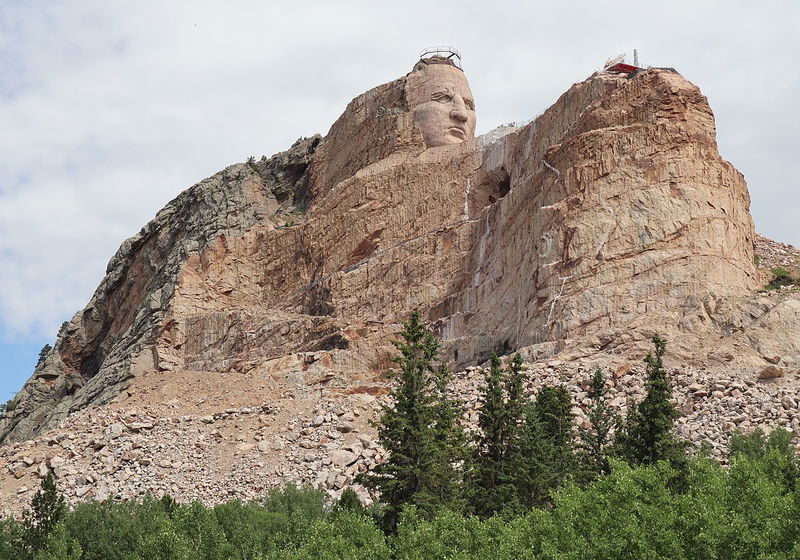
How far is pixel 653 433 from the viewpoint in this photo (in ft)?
115

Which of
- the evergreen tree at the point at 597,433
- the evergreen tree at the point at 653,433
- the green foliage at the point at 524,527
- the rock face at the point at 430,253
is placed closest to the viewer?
the green foliage at the point at 524,527

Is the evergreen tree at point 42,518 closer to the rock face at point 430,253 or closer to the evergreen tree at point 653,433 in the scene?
the rock face at point 430,253

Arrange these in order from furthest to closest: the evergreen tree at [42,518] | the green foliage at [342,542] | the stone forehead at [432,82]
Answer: the stone forehead at [432,82] < the evergreen tree at [42,518] < the green foliage at [342,542]

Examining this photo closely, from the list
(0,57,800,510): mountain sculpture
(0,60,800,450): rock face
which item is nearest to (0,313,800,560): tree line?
(0,57,800,510): mountain sculpture

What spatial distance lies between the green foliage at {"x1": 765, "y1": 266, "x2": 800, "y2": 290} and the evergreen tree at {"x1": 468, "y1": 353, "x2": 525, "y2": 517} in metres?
12.6

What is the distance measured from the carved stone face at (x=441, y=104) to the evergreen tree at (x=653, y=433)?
26.0 metres

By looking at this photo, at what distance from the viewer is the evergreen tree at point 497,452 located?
119 feet

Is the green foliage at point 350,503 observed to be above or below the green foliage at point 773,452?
below

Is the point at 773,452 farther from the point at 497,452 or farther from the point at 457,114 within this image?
the point at 457,114

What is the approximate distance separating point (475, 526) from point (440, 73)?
3301 centimetres

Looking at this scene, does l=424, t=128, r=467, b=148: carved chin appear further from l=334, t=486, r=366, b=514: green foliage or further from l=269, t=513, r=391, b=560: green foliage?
l=269, t=513, r=391, b=560: green foliage

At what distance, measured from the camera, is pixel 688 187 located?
45.6 m

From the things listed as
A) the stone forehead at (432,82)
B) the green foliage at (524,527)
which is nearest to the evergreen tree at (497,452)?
the green foliage at (524,527)

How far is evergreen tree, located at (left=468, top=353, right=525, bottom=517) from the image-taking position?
36.1 m
